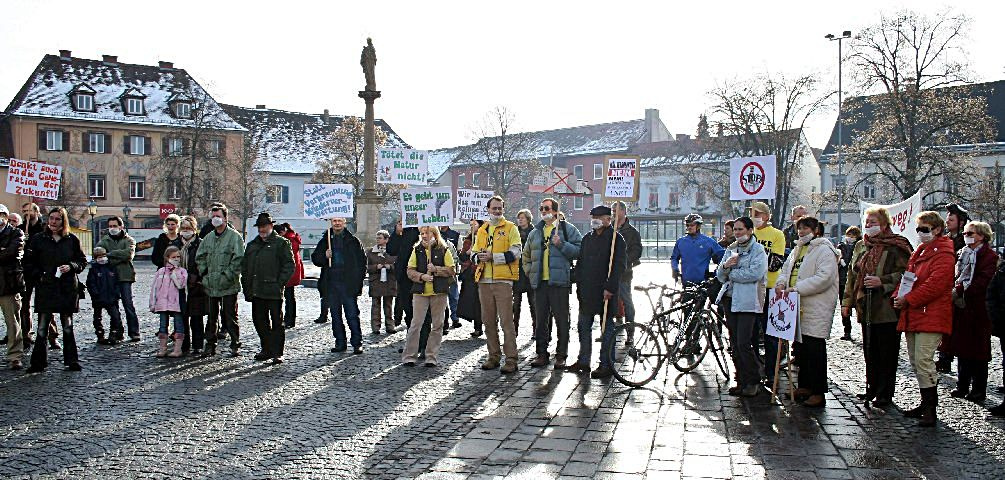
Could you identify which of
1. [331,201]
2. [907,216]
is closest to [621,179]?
[907,216]

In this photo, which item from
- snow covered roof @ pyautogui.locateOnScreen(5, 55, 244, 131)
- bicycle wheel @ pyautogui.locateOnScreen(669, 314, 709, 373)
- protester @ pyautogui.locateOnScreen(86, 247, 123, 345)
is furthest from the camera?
snow covered roof @ pyautogui.locateOnScreen(5, 55, 244, 131)

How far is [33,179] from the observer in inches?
774

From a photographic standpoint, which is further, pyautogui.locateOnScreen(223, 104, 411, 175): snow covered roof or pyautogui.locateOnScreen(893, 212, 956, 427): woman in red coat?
pyautogui.locateOnScreen(223, 104, 411, 175): snow covered roof

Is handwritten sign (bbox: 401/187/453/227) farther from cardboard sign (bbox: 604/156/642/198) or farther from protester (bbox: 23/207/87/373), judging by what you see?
protester (bbox: 23/207/87/373)

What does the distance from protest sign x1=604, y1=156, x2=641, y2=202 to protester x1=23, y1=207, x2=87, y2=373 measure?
7.00 metres

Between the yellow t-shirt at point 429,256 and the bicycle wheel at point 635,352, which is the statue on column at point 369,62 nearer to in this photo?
the yellow t-shirt at point 429,256

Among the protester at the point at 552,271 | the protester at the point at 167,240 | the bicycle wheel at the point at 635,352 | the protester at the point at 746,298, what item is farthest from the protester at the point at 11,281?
the protester at the point at 746,298

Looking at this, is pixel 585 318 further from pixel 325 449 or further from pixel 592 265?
pixel 325 449

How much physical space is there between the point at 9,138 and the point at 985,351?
67.7m

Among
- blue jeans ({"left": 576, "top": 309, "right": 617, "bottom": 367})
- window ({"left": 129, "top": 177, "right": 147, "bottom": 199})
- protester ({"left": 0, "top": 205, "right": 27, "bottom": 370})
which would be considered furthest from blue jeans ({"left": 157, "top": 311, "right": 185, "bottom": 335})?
window ({"left": 129, "top": 177, "right": 147, "bottom": 199})

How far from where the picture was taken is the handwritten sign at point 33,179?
766 inches

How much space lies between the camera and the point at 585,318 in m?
11.2

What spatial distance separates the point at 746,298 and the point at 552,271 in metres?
2.63

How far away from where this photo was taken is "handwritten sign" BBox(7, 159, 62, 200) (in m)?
19.5
